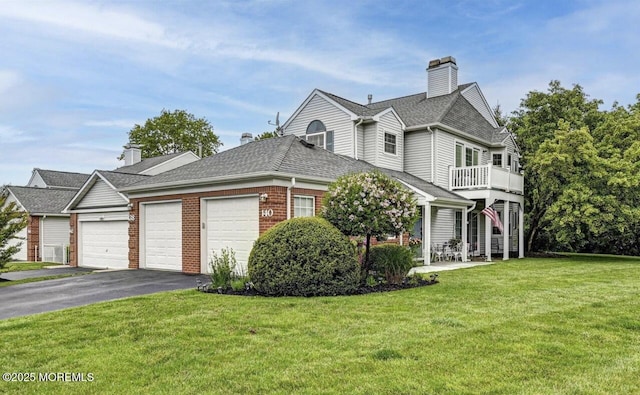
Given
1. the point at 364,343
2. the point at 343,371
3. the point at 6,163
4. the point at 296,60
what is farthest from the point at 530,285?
the point at 6,163

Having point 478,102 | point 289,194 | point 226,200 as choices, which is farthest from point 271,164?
point 478,102

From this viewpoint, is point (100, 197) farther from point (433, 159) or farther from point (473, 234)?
point (473, 234)

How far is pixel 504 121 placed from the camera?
28.6 metres

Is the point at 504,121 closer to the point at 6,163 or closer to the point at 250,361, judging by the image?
the point at 250,361

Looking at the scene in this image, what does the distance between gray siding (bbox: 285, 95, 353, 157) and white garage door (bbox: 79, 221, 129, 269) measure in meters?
8.23

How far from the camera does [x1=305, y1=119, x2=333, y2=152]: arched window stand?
1989cm

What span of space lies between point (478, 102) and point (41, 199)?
25.1 m

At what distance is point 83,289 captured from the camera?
36.0ft

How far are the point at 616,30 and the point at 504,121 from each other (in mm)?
13043

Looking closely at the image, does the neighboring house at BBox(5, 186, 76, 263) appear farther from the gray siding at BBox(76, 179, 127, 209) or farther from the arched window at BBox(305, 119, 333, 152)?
the arched window at BBox(305, 119, 333, 152)

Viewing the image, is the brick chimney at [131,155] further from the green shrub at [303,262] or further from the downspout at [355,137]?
the green shrub at [303,262]

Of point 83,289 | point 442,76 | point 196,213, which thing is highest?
point 442,76

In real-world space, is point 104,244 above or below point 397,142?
below

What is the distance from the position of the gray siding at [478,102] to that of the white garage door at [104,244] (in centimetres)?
1718
